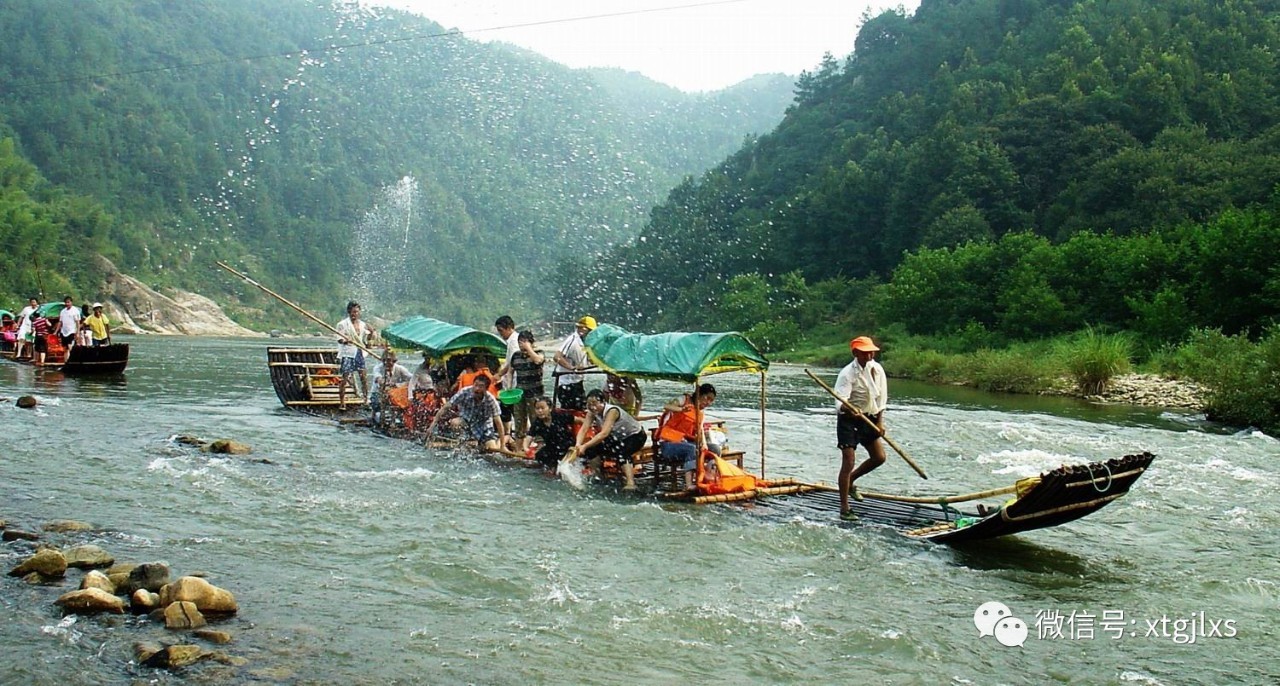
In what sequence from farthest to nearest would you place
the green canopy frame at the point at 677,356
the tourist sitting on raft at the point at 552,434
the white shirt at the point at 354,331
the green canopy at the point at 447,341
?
the white shirt at the point at 354,331, the green canopy at the point at 447,341, the tourist sitting on raft at the point at 552,434, the green canopy frame at the point at 677,356

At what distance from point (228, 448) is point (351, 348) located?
508 cm

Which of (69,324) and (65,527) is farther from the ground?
(69,324)

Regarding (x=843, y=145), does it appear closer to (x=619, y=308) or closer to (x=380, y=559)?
(x=619, y=308)

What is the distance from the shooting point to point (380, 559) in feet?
34.5

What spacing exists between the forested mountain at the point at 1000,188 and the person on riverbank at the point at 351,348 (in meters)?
28.3

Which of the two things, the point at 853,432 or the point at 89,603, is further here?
the point at 853,432

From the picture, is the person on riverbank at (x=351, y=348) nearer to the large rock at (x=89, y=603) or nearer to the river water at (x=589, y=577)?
the river water at (x=589, y=577)

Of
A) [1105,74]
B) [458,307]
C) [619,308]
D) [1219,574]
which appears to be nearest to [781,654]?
[1219,574]

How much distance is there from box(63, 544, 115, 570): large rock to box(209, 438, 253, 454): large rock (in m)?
6.76

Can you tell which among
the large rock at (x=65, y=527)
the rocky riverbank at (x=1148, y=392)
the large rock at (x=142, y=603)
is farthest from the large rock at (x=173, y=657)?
the rocky riverbank at (x=1148, y=392)

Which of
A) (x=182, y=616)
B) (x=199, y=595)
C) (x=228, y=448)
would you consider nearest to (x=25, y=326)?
(x=228, y=448)

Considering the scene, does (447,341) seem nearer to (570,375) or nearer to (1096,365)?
(570,375)

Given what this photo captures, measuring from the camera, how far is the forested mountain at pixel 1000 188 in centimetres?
4531

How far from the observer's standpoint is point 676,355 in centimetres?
1355
